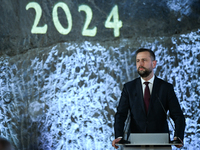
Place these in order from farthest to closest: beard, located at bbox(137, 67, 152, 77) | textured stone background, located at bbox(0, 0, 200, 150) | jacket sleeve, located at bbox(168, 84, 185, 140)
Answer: textured stone background, located at bbox(0, 0, 200, 150) → beard, located at bbox(137, 67, 152, 77) → jacket sleeve, located at bbox(168, 84, 185, 140)

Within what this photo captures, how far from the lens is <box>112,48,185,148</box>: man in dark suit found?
88.9 inches

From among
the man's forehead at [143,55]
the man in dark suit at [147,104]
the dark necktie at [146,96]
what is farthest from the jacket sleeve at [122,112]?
the man's forehead at [143,55]

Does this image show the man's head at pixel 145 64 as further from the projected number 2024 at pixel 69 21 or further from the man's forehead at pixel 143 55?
the projected number 2024 at pixel 69 21

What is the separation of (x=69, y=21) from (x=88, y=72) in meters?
0.65

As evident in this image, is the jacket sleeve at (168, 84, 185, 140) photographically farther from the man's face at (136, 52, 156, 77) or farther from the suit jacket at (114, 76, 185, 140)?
the man's face at (136, 52, 156, 77)

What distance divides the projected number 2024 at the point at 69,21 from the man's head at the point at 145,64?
113 cm

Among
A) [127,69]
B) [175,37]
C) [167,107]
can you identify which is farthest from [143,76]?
[175,37]

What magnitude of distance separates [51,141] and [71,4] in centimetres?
161

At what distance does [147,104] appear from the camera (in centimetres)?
229

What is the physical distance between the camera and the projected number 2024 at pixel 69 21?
3.48 m

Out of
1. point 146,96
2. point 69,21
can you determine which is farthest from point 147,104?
point 69,21

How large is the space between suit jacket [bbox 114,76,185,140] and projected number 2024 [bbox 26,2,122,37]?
1.28 metres

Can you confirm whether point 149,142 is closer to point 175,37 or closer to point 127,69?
point 127,69

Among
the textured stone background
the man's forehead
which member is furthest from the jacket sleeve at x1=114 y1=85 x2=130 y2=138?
the textured stone background
